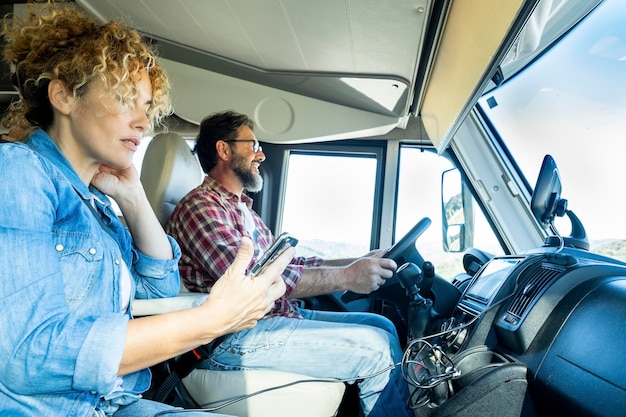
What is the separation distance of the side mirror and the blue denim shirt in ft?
5.48

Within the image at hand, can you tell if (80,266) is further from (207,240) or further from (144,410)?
(207,240)

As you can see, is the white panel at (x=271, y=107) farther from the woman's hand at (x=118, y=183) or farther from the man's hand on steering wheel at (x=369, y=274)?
the woman's hand at (x=118, y=183)

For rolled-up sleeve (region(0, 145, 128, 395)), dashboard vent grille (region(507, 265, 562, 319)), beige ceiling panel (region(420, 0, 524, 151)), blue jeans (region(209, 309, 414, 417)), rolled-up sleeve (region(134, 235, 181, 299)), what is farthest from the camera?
blue jeans (region(209, 309, 414, 417))

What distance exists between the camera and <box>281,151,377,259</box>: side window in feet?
10.6

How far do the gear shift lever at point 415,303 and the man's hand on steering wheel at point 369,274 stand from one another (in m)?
0.10

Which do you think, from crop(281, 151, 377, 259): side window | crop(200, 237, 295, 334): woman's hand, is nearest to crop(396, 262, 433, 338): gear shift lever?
crop(200, 237, 295, 334): woman's hand

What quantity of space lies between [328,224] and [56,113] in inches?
91.9

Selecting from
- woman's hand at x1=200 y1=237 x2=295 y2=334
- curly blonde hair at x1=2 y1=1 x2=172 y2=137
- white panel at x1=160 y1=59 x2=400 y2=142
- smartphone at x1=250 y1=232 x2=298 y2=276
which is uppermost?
white panel at x1=160 y1=59 x2=400 y2=142

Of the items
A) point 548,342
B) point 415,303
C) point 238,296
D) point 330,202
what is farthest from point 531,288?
point 330,202

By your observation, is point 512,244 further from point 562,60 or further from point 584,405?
point 584,405

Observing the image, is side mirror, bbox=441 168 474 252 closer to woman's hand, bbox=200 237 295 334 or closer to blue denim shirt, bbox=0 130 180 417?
woman's hand, bbox=200 237 295 334

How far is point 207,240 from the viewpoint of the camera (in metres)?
1.91

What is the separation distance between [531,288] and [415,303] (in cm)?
61

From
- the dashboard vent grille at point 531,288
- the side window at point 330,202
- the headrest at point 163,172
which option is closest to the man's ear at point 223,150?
the headrest at point 163,172
